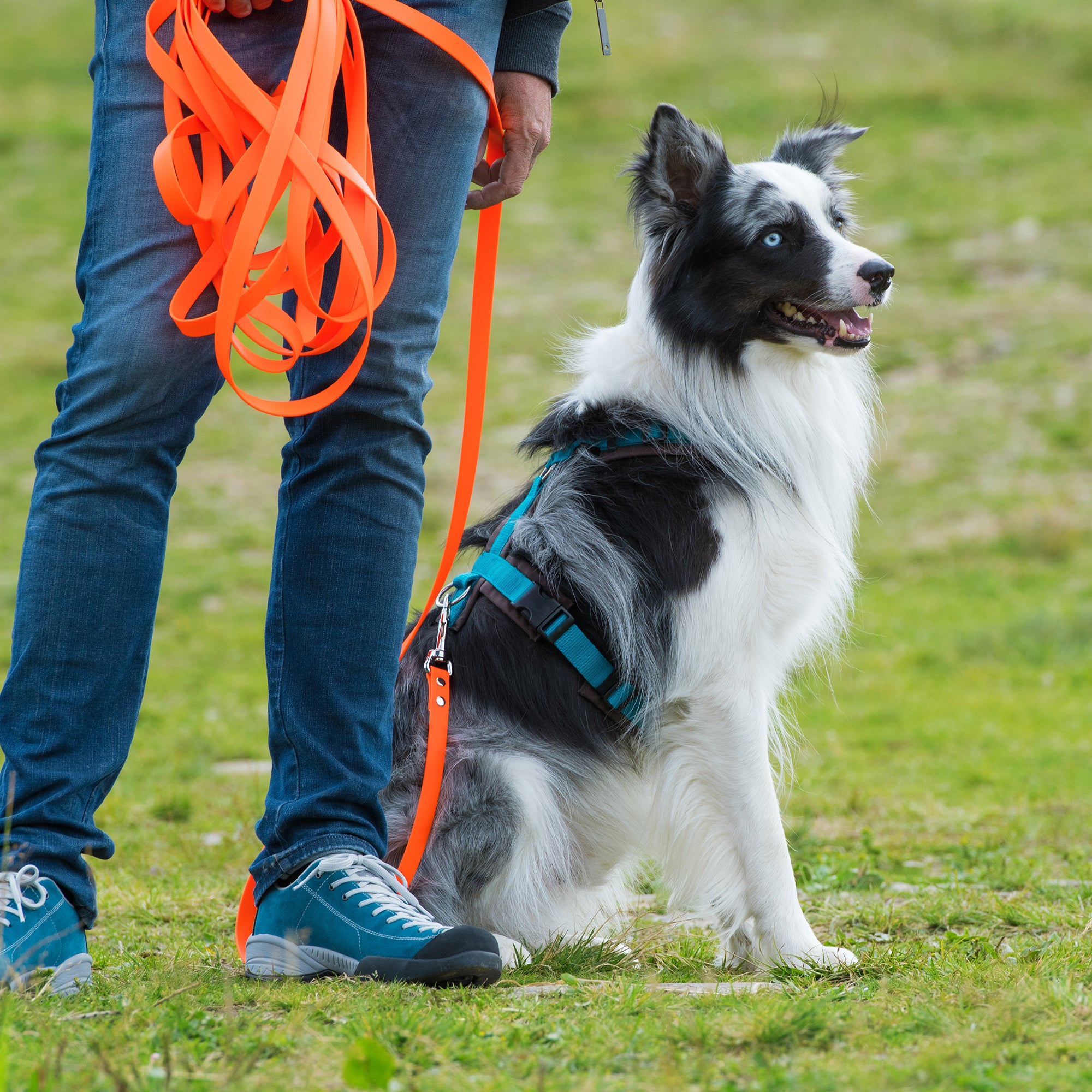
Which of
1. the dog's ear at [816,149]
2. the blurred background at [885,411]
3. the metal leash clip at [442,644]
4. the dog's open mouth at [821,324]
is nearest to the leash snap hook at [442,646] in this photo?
the metal leash clip at [442,644]

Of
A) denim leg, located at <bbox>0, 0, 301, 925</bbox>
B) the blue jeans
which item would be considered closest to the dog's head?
the blue jeans

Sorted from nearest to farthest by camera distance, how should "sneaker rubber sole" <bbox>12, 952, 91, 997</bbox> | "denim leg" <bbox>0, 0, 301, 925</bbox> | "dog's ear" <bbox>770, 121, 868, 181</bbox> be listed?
1. "sneaker rubber sole" <bbox>12, 952, 91, 997</bbox>
2. "denim leg" <bbox>0, 0, 301, 925</bbox>
3. "dog's ear" <bbox>770, 121, 868, 181</bbox>

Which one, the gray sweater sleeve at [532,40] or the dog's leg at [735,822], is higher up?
the gray sweater sleeve at [532,40]

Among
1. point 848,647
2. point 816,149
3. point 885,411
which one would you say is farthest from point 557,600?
point 885,411

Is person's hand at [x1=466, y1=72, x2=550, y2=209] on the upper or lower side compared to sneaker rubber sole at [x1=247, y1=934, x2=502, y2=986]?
upper

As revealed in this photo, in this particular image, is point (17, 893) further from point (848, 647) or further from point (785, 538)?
A: point (848, 647)

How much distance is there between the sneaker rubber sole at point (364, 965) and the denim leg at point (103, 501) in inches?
12.3

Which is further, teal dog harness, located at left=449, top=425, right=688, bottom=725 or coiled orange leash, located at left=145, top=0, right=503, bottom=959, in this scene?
teal dog harness, located at left=449, top=425, right=688, bottom=725

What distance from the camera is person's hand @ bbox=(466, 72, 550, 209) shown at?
2664mm

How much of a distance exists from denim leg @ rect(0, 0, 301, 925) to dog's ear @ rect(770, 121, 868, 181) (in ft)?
5.83

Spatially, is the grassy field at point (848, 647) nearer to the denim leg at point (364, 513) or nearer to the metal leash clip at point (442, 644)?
the denim leg at point (364, 513)

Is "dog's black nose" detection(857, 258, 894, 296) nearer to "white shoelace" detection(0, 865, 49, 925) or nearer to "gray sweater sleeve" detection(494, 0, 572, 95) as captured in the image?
"gray sweater sleeve" detection(494, 0, 572, 95)

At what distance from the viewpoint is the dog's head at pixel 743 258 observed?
3012 millimetres

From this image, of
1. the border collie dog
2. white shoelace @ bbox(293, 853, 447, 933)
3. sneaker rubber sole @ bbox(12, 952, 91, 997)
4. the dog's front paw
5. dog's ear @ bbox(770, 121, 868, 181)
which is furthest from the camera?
dog's ear @ bbox(770, 121, 868, 181)
